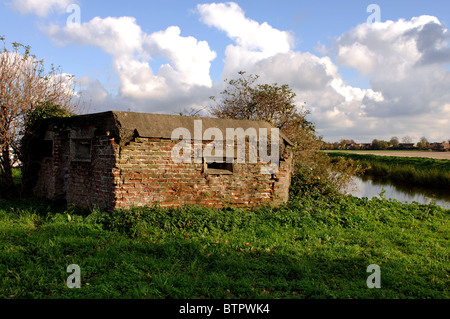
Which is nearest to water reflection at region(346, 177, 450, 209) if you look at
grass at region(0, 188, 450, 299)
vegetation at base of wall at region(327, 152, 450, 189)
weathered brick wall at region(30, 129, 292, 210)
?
vegetation at base of wall at region(327, 152, 450, 189)

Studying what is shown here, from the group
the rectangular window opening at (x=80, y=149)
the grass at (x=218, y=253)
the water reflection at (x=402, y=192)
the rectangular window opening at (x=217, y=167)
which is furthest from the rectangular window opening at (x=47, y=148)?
the water reflection at (x=402, y=192)

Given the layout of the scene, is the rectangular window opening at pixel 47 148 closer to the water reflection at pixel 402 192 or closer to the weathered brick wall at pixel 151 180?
the weathered brick wall at pixel 151 180

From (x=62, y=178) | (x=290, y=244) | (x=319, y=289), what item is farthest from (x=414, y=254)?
(x=62, y=178)

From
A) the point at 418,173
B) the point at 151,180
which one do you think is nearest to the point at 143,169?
the point at 151,180

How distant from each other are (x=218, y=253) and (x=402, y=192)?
16.8m

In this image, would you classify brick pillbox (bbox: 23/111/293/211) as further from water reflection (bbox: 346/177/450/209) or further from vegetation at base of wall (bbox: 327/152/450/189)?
vegetation at base of wall (bbox: 327/152/450/189)

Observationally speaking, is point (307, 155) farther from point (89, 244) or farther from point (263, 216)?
point (89, 244)

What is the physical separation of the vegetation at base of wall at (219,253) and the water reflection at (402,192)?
812 centimetres

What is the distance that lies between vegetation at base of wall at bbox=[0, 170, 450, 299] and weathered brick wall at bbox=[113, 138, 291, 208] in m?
0.39

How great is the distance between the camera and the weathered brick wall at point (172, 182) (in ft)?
22.4

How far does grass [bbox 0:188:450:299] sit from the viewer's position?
4.16m

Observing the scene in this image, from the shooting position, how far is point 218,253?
519cm

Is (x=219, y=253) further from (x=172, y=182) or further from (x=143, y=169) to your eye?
(x=143, y=169)
